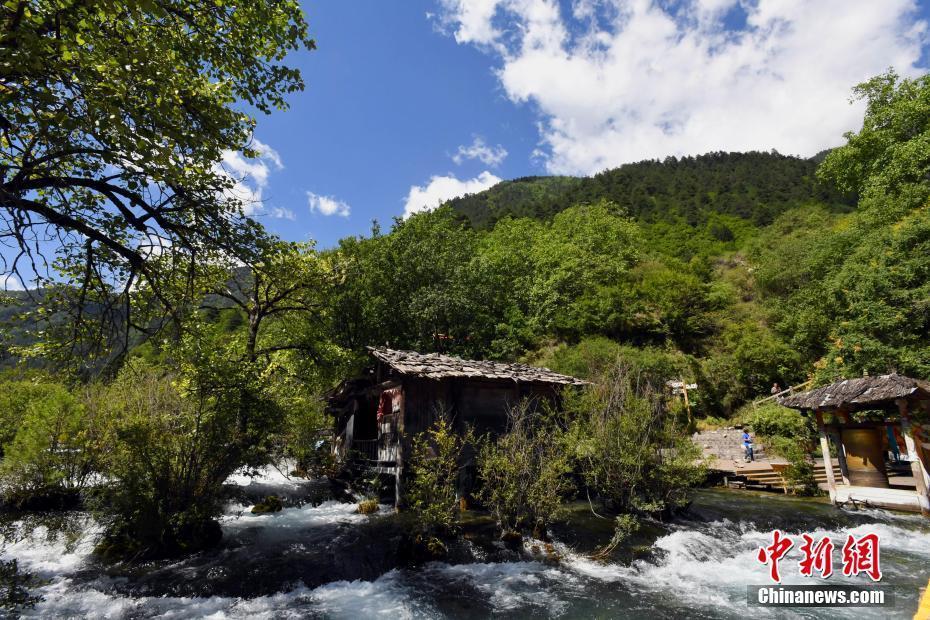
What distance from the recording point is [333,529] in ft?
38.7

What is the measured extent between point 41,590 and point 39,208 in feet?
21.5

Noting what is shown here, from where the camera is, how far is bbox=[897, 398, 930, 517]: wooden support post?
1169 centimetres

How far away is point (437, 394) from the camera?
1381cm

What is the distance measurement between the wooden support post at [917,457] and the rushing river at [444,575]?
A: 0.49m

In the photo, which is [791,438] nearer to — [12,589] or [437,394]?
[437,394]

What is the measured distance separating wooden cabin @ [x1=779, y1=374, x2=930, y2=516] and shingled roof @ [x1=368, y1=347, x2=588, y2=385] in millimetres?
7283

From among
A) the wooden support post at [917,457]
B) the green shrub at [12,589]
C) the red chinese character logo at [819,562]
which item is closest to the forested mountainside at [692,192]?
the wooden support post at [917,457]

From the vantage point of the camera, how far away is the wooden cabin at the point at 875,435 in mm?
11727

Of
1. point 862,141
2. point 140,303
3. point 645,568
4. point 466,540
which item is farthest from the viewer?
point 862,141

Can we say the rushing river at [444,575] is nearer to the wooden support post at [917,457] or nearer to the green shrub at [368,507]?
the wooden support post at [917,457]

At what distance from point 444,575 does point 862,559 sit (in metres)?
8.02

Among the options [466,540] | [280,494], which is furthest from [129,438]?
[280,494]

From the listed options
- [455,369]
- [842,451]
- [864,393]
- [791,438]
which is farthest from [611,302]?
[455,369]

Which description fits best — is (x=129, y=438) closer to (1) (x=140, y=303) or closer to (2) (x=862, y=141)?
(1) (x=140, y=303)
